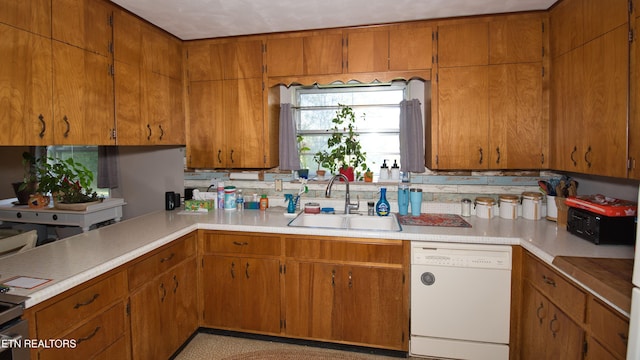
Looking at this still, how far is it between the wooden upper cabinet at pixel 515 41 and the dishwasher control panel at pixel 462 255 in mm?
1442

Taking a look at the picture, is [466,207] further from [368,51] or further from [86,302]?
[86,302]

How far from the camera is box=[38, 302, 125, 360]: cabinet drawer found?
1.50 m

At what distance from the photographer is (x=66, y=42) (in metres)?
1.98

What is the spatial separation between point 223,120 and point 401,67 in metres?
1.62

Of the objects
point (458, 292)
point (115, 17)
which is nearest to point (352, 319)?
point (458, 292)

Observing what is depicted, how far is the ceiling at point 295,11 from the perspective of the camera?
2.32 m

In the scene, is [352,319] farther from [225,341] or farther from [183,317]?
[183,317]

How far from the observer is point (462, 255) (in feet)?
7.23

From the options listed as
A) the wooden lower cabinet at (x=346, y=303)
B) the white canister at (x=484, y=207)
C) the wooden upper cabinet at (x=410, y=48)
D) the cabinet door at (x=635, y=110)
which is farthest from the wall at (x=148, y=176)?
the cabinet door at (x=635, y=110)

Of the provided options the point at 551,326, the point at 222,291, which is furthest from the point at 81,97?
the point at 551,326

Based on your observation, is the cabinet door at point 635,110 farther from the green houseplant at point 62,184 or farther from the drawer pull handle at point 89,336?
the green houseplant at point 62,184

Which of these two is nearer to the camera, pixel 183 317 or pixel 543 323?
pixel 543 323

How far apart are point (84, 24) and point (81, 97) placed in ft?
1.52

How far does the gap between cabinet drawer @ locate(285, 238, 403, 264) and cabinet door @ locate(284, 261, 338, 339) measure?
0.24 ft
